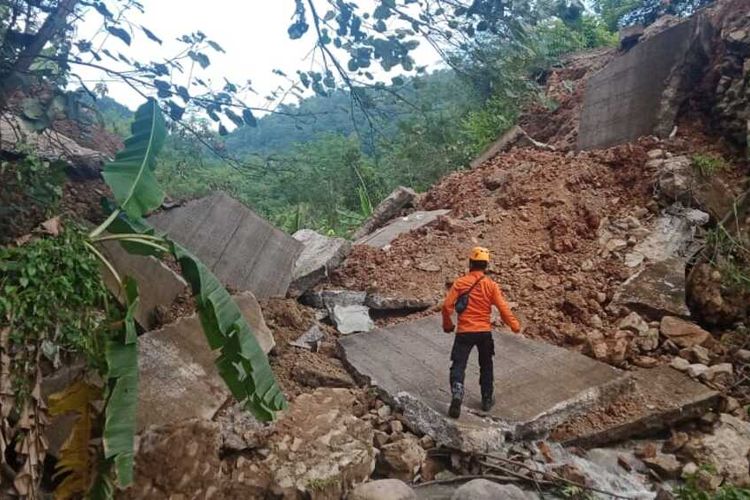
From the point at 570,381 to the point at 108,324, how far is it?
3.05 metres

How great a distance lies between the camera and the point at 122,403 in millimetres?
2480

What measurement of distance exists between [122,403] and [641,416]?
320cm

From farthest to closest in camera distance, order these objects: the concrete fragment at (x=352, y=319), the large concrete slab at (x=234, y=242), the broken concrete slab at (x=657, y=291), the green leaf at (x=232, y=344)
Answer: the concrete fragment at (x=352, y=319) → the large concrete slab at (x=234, y=242) → the broken concrete slab at (x=657, y=291) → the green leaf at (x=232, y=344)

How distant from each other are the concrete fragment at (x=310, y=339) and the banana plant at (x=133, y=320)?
1699mm

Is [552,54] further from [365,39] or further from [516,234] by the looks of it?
[365,39]

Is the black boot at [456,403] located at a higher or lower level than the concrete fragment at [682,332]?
lower

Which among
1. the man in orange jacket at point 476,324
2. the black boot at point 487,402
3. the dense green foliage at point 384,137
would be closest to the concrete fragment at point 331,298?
the dense green foliage at point 384,137

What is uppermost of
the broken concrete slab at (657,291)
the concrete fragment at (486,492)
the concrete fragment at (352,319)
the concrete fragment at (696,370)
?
the broken concrete slab at (657,291)

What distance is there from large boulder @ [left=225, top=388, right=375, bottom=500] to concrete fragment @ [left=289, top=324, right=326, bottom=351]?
941 millimetres

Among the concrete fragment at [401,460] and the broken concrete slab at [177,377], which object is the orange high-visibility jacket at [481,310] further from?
the broken concrete slab at [177,377]

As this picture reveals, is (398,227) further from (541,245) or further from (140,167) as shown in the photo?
(140,167)

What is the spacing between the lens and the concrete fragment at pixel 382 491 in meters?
2.97

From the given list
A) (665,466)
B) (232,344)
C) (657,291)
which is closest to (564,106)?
(657,291)

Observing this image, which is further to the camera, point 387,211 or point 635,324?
point 387,211
